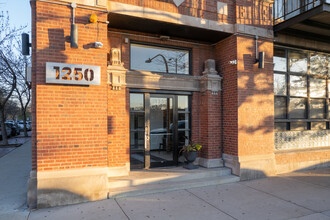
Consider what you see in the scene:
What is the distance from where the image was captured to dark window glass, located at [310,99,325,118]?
25.9 ft

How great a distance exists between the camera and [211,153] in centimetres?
647

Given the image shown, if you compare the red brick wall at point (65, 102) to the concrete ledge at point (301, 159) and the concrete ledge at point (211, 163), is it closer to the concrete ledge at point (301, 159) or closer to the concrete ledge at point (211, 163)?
the concrete ledge at point (211, 163)

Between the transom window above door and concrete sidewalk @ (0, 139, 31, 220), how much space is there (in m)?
4.06

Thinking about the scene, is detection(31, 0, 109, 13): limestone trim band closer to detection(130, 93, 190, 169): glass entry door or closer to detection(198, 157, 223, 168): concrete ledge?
detection(130, 93, 190, 169): glass entry door

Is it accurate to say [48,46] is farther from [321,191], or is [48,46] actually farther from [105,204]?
[321,191]

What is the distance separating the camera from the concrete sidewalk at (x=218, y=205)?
12.9 feet

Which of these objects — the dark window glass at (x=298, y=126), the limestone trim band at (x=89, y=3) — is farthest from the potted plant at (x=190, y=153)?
the limestone trim band at (x=89, y=3)

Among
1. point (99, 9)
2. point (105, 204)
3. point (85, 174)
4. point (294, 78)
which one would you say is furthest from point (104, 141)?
point (294, 78)

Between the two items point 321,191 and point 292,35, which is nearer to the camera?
point 321,191

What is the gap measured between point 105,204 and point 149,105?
2844 millimetres

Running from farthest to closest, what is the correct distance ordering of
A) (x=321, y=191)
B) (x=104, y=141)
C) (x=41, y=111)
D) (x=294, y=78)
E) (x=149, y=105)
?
(x=294, y=78) < (x=149, y=105) < (x=321, y=191) < (x=104, y=141) < (x=41, y=111)

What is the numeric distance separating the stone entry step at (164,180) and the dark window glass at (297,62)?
436 cm

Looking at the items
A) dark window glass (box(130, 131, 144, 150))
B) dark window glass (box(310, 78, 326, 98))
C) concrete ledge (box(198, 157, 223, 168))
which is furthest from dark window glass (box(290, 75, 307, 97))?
dark window glass (box(130, 131, 144, 150))

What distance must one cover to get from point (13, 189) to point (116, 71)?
153 inches
